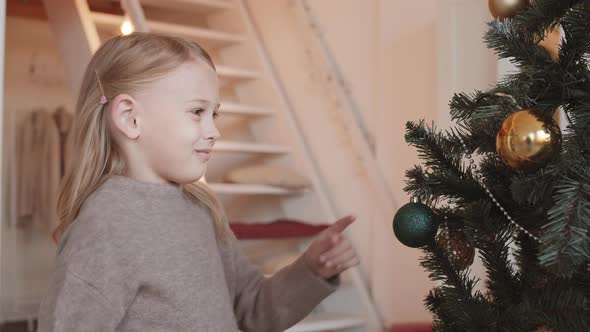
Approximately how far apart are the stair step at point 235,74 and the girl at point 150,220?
1661 millimetres

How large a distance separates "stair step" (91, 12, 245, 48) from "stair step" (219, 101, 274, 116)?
0.33 meters

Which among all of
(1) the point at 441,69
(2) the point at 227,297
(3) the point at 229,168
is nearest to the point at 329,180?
(3) the point at 229,168

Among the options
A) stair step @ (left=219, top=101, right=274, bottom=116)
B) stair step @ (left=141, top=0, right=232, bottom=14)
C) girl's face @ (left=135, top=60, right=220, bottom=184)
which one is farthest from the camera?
stair step @ (left=141, top=0, right=232, bottom=14)

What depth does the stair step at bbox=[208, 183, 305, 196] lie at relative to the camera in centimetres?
275

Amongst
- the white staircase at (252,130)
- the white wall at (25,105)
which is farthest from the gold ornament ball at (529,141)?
the white wall at (25,105)

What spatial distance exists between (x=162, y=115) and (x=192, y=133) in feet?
0.21

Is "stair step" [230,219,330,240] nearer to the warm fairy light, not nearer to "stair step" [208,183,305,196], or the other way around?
"stair step" [208,183,305,196]

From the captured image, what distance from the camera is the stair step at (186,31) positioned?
285 centimetres

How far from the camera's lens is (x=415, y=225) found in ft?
3.43

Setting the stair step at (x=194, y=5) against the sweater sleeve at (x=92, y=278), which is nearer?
the sweater sleeve at (x=92, y=278)

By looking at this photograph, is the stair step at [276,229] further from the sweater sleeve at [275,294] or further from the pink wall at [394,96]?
the sweater sleeve at [275,294]

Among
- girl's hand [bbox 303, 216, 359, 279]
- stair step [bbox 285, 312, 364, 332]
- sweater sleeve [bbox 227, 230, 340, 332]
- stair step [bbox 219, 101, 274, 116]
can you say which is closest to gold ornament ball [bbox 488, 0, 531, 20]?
girl's hand [bbox 303, 216, 359, 279]

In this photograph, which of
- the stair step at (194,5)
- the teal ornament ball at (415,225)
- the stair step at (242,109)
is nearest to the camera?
the teal ornament ball at (415,225)

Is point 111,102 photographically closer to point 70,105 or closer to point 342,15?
point 342,15
